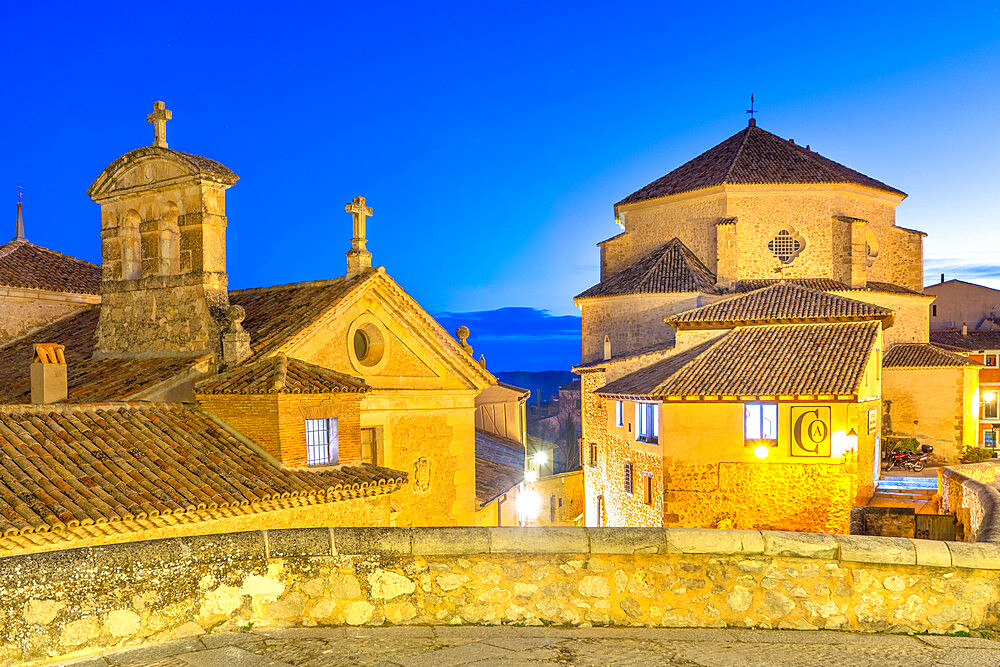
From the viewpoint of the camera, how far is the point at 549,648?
4887 mm

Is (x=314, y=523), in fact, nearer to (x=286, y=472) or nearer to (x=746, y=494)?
(x=286, y=472)

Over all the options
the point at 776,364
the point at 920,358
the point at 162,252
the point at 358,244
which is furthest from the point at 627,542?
the point at 920,358

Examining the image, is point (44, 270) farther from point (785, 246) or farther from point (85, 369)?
point (785, 246)

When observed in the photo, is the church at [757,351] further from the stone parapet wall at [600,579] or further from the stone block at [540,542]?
the stone block at [540,542]

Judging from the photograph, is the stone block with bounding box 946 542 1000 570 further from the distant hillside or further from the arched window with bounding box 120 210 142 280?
the distant hillside

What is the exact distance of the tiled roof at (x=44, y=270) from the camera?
2247 centimetres

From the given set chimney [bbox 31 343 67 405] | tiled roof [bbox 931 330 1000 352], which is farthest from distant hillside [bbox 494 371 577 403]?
chimney [bbox 31 343 67 405]

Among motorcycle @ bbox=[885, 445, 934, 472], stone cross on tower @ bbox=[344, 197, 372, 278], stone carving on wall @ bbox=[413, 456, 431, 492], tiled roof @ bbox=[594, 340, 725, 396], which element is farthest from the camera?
motorcycle @ bbox=[885, 445, 934, 472]

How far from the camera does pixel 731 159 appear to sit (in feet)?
124

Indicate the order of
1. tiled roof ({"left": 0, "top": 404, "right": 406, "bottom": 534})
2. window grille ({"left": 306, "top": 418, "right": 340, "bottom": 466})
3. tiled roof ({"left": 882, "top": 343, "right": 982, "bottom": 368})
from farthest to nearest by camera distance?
tiled roof ({"left": 882, "top": 343, "right": 982, "bottom": 368}), window grille ({"left": 306, "top": 418, "right": 340, "bottom": 466}), tiled roof ({"left": 0, "top": 404, "right": 406, "bottom": 534})

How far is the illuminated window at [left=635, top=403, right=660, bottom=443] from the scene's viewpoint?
24870 mm

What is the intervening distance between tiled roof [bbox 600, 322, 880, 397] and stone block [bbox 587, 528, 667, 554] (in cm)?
1782

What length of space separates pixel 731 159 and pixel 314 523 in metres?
30.0

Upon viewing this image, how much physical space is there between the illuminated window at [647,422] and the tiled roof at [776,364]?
1.92ft
